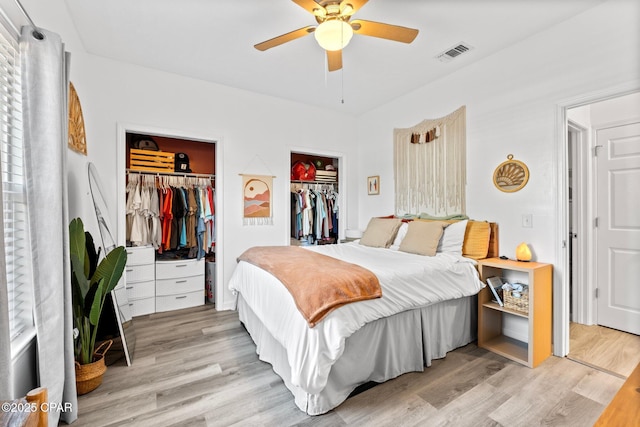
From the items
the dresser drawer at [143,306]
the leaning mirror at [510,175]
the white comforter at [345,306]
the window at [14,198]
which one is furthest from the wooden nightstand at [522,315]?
the dresser drawer at [143,306]

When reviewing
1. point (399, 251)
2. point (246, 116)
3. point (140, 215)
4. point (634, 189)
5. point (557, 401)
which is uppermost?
point (246, 116)

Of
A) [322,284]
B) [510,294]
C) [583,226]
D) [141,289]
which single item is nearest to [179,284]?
[141,289]

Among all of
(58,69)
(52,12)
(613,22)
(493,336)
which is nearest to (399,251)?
(493,336)

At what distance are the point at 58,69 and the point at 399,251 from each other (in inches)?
118

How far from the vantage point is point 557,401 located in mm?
1810

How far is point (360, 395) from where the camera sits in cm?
187

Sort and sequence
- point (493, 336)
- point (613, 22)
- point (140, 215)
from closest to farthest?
point (613, 22), point (493, 336), point (140, 215)

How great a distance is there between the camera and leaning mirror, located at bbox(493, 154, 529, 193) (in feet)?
8.59

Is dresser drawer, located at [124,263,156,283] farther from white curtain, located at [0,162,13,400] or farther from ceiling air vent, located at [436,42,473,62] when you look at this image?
ceiling air vent, located at [436,42,473,62]

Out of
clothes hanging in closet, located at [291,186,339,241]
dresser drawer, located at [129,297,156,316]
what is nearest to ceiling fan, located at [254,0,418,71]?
clothes hanging in closet, located at [291,186,339,241]

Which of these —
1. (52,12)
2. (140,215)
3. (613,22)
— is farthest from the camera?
(140,215)

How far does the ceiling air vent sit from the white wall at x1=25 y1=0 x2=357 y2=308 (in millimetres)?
1871

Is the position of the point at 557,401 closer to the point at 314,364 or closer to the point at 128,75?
the point at 314,364

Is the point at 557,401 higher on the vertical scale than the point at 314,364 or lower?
lower
